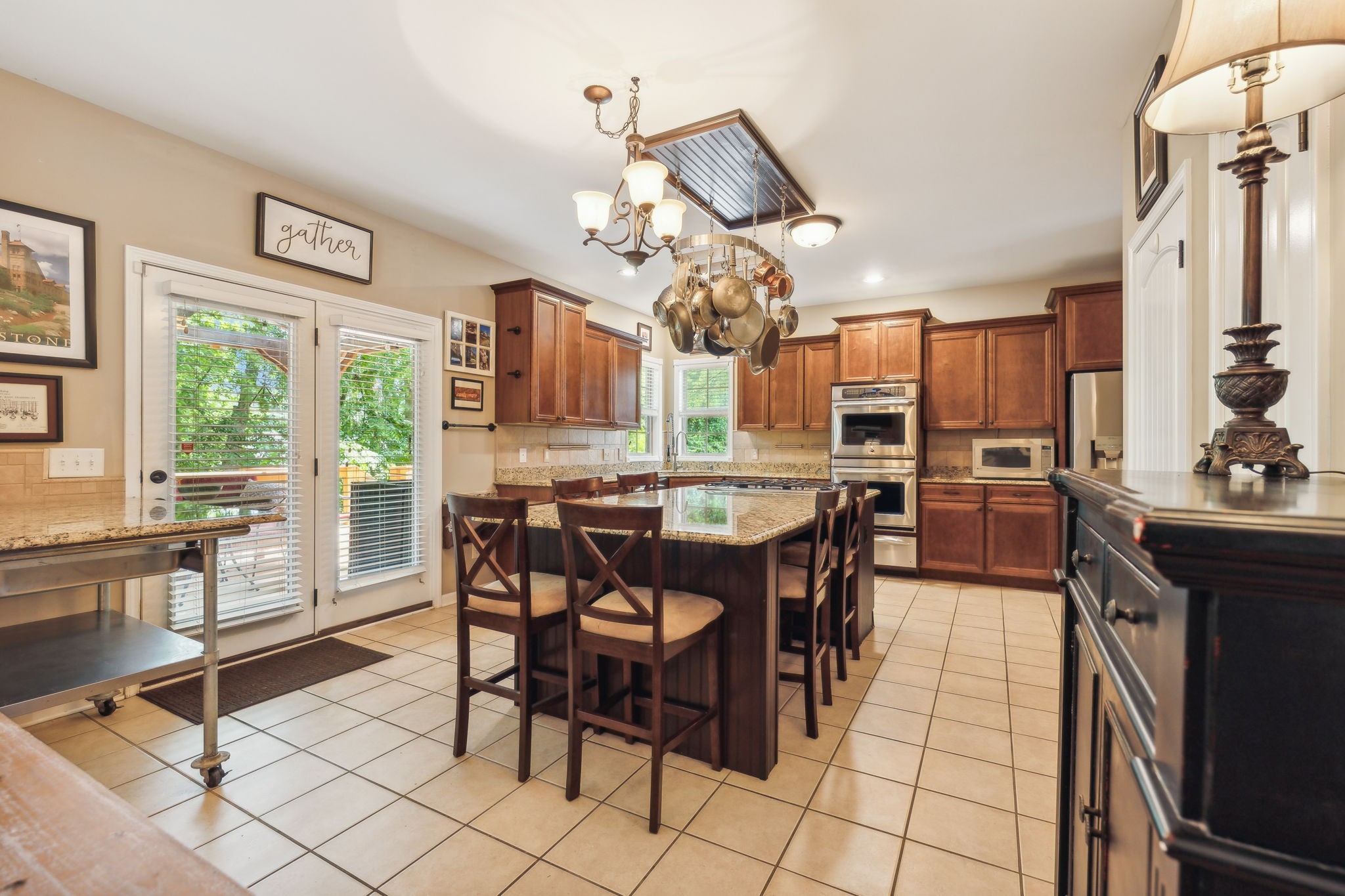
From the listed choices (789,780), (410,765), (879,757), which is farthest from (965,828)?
(410,765)

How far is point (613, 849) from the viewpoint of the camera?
65.7 inches

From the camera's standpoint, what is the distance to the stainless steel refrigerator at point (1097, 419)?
433cm

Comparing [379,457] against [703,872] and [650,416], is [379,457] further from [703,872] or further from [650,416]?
[650,416]

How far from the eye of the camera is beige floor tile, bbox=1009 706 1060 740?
2.35 metres

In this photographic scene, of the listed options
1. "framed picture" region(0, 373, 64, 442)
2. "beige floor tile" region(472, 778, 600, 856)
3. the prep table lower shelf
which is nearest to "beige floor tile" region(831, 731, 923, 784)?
"beige floor tile" region(472, 778, 600, 856)

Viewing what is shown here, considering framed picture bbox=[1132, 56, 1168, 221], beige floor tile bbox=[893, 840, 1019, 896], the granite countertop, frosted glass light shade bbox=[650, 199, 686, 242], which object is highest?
framed picture bbox=[1132, 56, 1168, 221]

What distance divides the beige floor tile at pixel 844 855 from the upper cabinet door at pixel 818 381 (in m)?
4.36

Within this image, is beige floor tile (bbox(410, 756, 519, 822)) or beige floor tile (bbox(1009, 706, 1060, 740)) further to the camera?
beige floor tile (bbox(1009, 706, 1060, 740))

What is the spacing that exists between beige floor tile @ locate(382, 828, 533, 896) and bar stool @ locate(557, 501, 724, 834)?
0.29m

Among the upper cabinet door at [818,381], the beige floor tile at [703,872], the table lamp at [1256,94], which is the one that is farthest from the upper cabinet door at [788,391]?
the table lamp at [1256,94]

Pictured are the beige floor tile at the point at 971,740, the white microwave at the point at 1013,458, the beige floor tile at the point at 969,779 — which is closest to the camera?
the beige floor tile at the point at 969,779

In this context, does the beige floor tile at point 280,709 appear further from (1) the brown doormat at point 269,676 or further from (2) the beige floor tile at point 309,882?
(2) the beige floor tile at point 309,882

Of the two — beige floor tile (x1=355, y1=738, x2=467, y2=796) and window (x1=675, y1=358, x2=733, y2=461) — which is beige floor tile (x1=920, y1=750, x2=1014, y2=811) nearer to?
beige floor tile (x1=355, y1=738, x2=467, y2=796)

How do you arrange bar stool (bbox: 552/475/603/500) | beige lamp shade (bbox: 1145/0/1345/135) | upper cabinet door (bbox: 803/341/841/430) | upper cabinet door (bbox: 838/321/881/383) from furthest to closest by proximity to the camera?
1. upper cabinet door (bbox: 803/341/841/430)
2. upper cabinet door (bbox: 838/321/881/383)
3. bar stool (bbox: 552/475/603/500)
4. beige lamp shade (bbox: 1145/0/1345/135)
